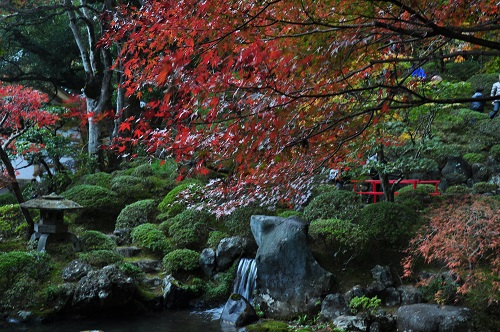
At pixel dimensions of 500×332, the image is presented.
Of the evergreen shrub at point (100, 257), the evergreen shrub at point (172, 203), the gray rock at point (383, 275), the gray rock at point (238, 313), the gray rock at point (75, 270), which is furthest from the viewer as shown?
the evergreen shrub at point (172, 203)

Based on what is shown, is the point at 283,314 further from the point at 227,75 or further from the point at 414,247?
the point at 227,75

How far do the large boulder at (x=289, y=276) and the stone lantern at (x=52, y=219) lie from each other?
4.65 metres

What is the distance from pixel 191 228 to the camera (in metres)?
11.7

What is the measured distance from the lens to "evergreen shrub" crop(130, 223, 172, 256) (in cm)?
1160

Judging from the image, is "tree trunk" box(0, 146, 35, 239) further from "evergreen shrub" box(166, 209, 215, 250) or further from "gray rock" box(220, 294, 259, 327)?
"gray rock" box(220, 294, 259, 327)

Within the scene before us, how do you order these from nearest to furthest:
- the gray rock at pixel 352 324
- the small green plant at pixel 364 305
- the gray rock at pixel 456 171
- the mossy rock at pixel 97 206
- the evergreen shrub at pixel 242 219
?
the gray rock at pixel 352 324 < the small green plant at pixel 364 305 < the evergreen shrub at pixel 242 219 < the mossy rock at pixel 97 206 < the gray rock at pixel 456 171

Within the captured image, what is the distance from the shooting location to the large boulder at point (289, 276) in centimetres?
916

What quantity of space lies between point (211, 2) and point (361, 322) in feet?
19.6

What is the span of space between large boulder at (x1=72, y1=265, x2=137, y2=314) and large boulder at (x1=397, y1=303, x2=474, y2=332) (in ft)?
17.3

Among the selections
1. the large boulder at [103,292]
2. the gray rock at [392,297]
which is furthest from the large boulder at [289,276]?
the large boulder at [103,292]

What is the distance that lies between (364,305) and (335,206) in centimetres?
299

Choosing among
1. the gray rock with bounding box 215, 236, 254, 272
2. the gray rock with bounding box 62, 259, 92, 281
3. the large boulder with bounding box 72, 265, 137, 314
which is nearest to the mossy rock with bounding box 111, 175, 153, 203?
the gray rock with bounding box 62, 259, 92, 281

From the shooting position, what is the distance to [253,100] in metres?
4.69

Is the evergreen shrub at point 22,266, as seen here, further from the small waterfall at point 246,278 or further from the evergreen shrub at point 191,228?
the small waterfall at point 246,278
